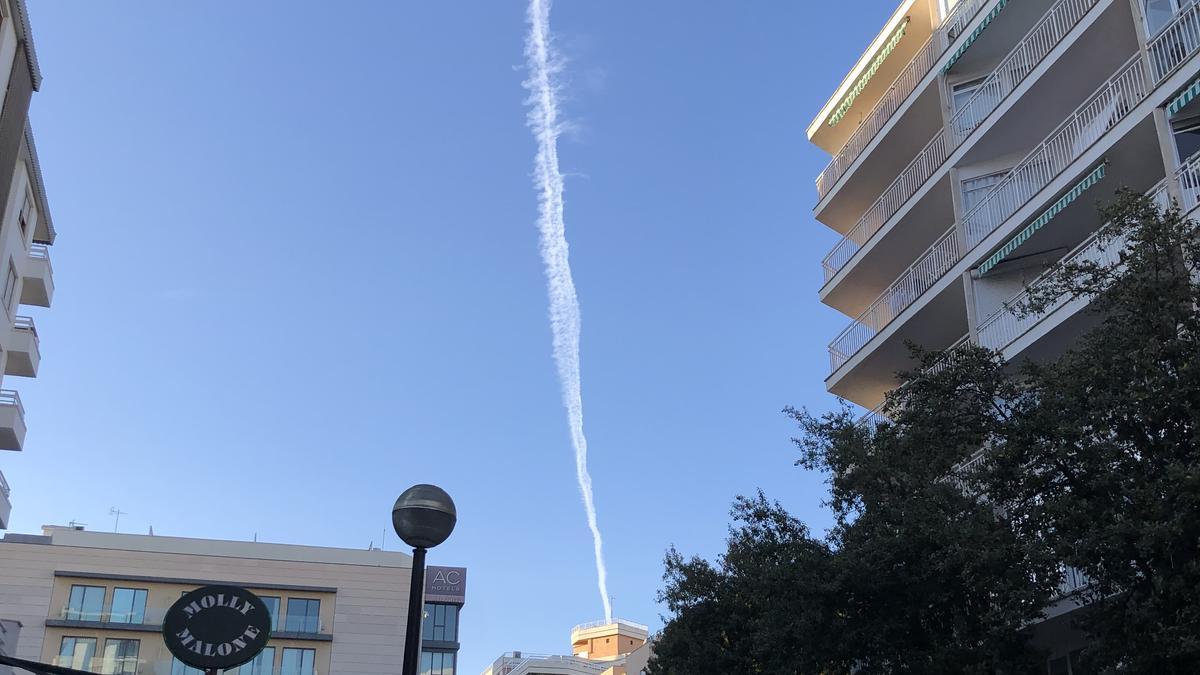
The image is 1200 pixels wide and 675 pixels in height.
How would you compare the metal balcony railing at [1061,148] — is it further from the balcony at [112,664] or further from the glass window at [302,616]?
the balcony at [112,664]

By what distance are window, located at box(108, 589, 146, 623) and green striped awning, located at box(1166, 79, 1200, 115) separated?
55535mm

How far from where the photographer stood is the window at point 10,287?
1288 inches

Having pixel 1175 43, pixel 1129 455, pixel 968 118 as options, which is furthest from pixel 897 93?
Answer: pixel 1129 455

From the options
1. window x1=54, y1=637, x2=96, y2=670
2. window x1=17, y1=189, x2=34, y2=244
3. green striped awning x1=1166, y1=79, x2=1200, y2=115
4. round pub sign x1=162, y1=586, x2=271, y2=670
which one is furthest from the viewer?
window x1=54, y1=637, x2=96, y2=670

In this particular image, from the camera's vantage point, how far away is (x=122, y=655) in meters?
59.7

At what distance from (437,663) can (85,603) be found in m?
30.0

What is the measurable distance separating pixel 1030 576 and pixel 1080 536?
5.22 feet

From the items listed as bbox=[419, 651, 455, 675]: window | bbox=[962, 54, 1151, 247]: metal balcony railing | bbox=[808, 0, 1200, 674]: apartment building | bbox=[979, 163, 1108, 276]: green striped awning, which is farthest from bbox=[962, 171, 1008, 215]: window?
bbox=[419, 651, 455, 675]: window

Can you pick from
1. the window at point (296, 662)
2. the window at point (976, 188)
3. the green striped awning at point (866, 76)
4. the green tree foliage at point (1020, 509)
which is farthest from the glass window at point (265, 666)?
the window at point (976, 188)

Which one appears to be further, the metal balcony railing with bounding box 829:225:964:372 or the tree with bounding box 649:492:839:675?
the metal balcony railing with bounding box 829:225:964:372

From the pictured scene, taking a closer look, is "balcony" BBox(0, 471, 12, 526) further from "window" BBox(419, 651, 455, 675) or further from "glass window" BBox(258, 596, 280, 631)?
"window" BBox(419, 651, 455, 675)

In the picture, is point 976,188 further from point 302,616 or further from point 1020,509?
point 302,616

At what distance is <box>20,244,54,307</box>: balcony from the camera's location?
35844 mm

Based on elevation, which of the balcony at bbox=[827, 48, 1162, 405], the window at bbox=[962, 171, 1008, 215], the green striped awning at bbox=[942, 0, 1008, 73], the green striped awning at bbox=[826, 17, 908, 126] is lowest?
the balcony at bbox=[827, 48, 1162, 405]
